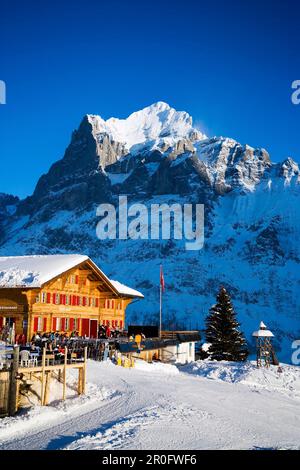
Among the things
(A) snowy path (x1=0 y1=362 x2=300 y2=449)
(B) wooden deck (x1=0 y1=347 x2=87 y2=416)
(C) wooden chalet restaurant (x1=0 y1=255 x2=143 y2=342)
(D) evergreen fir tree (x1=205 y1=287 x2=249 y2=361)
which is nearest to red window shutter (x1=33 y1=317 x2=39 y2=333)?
(C) wooden chalet restaurant (x1=0 y1=255 x2=143 y2=342)

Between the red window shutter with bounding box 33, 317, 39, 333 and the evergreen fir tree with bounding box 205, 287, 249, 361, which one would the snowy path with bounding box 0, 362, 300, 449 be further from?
the evergreen fir tree with bounding box 205, 287, 249, 361

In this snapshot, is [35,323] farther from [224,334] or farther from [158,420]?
[224,334]

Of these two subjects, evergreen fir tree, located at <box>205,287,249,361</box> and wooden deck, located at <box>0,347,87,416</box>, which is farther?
evergreen fir tree, located at <box>205,287,249,361</box>

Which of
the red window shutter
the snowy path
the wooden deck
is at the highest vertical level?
the red window shutter

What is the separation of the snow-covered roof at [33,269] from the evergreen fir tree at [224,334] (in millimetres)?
16616

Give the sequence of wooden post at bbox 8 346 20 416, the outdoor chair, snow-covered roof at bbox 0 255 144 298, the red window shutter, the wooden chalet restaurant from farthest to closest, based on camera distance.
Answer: the red window shutter < the wooden chalet restaurant < snow-covered roof at bbox 0 255 144 298 < the outdoor chair < wooden post at bbox 8 346 20 416

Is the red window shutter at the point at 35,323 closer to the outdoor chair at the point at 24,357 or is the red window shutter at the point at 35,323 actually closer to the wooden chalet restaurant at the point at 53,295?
the wooden chalet restaurant at the point at 53,295

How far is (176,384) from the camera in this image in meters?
25.4

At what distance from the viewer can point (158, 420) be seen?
1627cm

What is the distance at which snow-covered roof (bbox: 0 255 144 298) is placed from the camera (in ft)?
103

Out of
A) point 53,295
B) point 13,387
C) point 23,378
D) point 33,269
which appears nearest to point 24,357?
point 13,387

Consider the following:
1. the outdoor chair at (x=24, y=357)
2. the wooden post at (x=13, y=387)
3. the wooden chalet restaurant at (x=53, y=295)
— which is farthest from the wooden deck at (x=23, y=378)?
the wooden chalet restaurant at (x=53, y=295)

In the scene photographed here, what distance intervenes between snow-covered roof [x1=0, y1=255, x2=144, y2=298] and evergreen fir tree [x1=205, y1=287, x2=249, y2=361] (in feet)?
54.5
